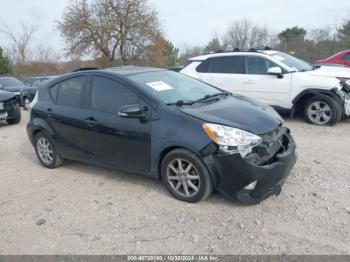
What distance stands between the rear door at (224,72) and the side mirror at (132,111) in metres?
4.57

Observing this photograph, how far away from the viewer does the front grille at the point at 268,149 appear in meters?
3.52

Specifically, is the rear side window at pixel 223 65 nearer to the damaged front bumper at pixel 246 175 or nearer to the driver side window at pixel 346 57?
the damaged front bumper at pixel 246 175

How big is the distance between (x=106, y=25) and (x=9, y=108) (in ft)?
73.8

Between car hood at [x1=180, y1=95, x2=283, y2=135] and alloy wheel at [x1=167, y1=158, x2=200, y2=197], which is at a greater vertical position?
car hood at [x1=180, y1=95, x2=283, y2=135]

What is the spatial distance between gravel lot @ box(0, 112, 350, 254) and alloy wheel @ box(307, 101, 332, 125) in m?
2.31

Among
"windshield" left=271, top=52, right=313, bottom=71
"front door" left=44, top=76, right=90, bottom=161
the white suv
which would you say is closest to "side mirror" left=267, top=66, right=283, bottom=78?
the white suv

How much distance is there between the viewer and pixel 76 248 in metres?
3.18

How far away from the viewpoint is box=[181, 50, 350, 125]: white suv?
7035 millimetres

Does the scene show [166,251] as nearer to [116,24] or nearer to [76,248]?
[76,248]

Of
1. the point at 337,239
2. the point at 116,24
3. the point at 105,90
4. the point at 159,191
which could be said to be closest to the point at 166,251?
the point at 159,191

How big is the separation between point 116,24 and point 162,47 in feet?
19.2

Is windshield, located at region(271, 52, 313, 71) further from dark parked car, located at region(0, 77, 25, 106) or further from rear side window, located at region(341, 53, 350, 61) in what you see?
dark parked car, located at region(0, 77, 25, 106)

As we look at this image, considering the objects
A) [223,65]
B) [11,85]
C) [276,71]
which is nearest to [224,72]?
[223,65]

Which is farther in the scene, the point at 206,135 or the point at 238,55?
the point at 238,55
